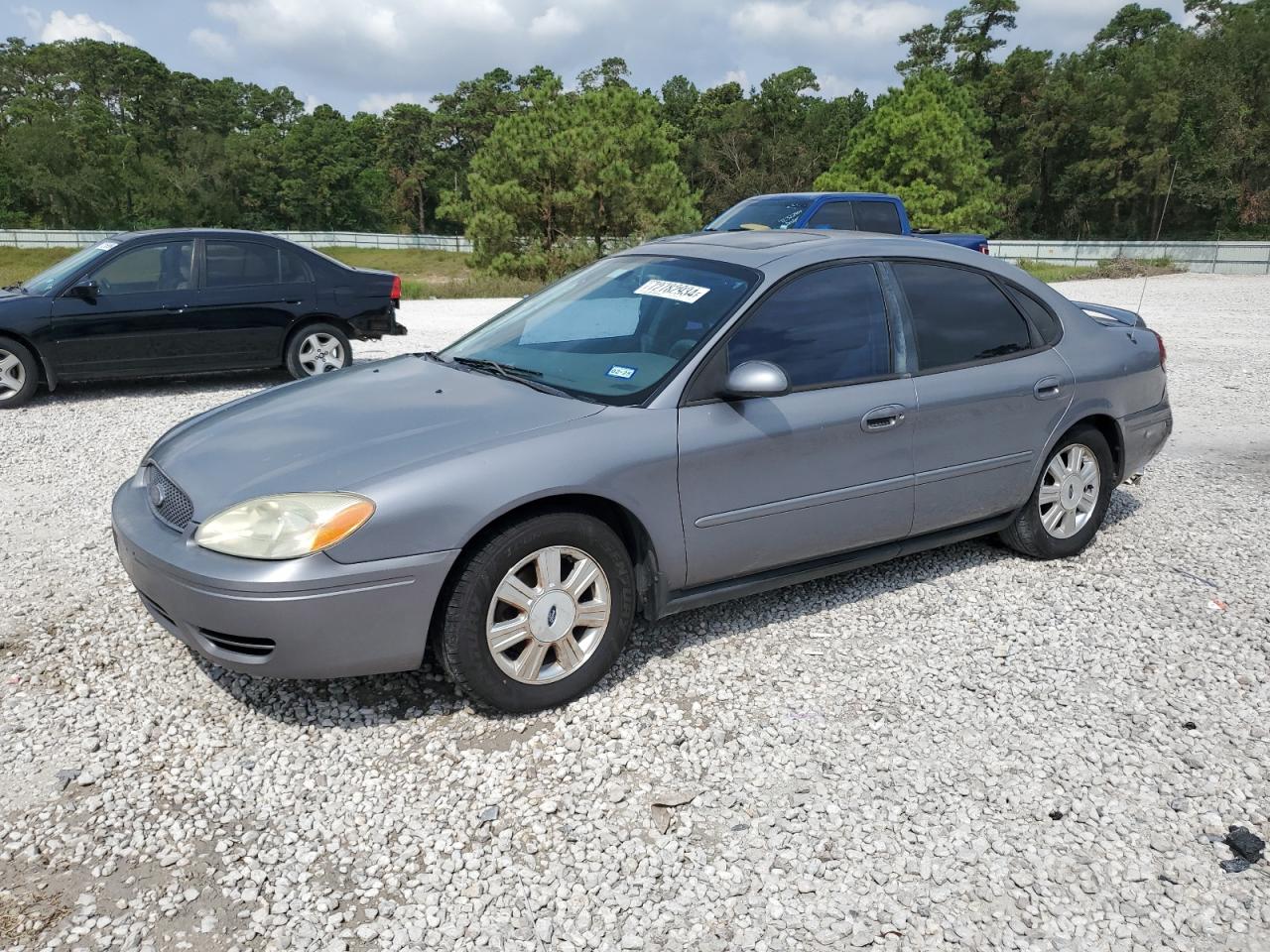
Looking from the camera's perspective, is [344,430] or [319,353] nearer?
[344,430]

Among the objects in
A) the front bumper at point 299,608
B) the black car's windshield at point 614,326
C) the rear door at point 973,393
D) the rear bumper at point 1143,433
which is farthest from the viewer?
the rear bumper at point 1143,433

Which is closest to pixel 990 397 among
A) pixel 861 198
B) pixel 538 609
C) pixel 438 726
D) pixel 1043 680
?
pixel 1043 680

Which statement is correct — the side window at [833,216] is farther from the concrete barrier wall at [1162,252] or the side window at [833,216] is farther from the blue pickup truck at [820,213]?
the concrete barrier wall at [1162,252]

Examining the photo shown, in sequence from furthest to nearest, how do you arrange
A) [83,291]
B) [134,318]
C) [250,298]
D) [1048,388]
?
1. [250,298]
2. [134,318]
3. [83,291]
4. [1048,388]

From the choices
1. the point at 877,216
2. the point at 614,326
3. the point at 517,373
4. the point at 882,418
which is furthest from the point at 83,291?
the point at 877,216

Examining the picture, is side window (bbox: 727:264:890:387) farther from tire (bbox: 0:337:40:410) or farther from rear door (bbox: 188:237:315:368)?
tire (bbox: 0:337:40:410)

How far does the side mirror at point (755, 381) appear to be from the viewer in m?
3.52

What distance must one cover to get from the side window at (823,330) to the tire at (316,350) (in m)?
6.52

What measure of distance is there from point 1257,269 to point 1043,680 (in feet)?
97.1

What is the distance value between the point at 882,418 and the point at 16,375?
25.6 ft

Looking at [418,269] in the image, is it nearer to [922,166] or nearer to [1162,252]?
[922,166]

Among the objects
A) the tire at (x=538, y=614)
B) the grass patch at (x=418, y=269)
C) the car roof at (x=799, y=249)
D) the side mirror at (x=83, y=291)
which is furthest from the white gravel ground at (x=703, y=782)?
the grass patch at (x=418, y=269)

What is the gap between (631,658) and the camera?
3875 millimetres

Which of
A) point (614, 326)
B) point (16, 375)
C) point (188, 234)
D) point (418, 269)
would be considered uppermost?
point (188, 234)
